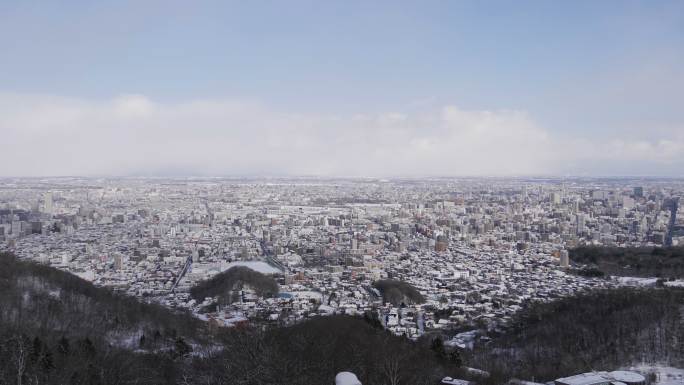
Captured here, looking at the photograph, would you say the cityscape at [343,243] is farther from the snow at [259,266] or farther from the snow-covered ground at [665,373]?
the snow-covered ground at [665,373]

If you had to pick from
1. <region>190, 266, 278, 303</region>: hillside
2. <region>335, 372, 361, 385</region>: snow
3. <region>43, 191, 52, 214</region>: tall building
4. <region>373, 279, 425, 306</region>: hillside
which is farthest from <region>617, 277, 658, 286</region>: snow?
<region>43, 191, 52, 214</region>: tall building

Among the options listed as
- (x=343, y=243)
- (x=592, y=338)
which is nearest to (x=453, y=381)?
(x=592, y=338)

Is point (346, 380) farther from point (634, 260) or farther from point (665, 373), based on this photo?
point (634, 260)

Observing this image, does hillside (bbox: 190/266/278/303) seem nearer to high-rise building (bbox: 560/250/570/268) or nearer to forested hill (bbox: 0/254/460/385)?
forested hill (bbox: 0/254/460/385)

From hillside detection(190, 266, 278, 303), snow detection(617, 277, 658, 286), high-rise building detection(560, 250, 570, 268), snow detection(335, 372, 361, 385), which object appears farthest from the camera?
high-rise building detection(560, 250, 570, 268)

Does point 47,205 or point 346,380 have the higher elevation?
point 346,380

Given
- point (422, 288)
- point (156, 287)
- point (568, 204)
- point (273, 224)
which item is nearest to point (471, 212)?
point (568, 204)

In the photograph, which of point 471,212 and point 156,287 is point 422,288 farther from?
point 471,212
